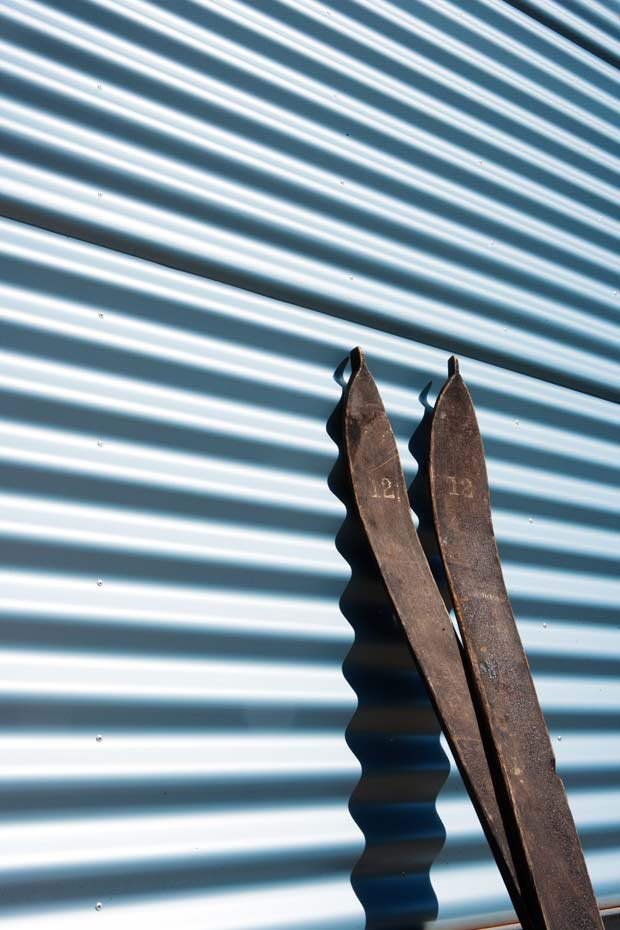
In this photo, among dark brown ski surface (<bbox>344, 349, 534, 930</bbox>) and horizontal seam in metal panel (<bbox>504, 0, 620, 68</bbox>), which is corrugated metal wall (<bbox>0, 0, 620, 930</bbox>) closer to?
dark brown ski surface (<bbox>344, 349, 534, 930</bbox>)

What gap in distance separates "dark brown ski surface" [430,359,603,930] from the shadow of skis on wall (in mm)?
177

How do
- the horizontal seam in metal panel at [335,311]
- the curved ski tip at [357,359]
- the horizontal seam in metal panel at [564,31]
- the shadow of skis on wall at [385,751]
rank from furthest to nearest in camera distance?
the horizontal seam in metal panel at [564,31]
the curved ski tip at [357,359]
the shadow of skis on wall at [385,751]
the horizontal seam in metal panel at [335,311]

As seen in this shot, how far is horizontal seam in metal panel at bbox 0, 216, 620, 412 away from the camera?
1.90 meters

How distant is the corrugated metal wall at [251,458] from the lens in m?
1.73

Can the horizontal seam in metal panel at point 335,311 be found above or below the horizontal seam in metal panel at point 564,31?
below

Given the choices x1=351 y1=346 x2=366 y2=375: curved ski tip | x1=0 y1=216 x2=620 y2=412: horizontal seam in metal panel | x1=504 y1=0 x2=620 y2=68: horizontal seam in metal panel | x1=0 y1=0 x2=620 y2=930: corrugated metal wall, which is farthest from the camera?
x1=504 y1=0 x2=620 y2=68: horizontal seam in metal panel

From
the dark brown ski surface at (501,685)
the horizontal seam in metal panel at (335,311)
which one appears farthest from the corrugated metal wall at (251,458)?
the dark brown ski surface at (501,685)

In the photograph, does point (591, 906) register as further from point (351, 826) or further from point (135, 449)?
point (135, 449)

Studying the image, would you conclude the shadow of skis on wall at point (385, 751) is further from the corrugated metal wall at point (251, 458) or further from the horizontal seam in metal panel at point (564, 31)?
the horizontal seam in metal panel at point (564, 31)

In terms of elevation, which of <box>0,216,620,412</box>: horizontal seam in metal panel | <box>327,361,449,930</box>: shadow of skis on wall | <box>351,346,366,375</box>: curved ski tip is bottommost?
<box>327,361,449,930</box>: shadow of skis on wall

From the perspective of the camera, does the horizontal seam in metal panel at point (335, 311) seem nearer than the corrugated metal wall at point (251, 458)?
No

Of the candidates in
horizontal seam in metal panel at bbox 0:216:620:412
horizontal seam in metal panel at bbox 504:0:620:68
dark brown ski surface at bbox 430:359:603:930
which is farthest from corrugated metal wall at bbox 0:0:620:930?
horizontal seam in metal panel at bbox 504:0:620:68

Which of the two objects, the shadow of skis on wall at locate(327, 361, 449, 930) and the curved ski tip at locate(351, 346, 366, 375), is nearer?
the shadow of skis on wall at locate(327, 361, 449, 930)

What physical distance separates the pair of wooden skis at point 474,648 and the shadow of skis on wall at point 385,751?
0.07m
